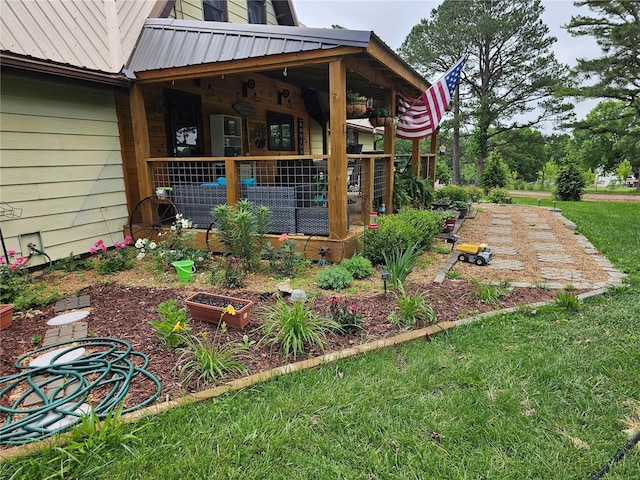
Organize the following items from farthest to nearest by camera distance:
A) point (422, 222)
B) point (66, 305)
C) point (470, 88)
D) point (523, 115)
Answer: point (470, 88)
point (523, 115)
point (422, 222)
point (66, 305)

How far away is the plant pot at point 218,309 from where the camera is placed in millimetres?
3092

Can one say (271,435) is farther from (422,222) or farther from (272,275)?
(422,222)

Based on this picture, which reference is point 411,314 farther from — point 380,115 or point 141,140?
point 141,140

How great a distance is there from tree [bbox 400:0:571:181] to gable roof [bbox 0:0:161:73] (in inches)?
760

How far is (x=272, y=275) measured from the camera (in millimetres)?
4660

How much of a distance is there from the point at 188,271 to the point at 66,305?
126 centimetres

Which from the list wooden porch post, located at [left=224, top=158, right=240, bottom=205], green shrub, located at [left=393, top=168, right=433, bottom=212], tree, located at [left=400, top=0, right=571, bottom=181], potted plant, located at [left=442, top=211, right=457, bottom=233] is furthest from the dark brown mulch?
tree, located at [left=400, top=0, right=571, bottom=181]

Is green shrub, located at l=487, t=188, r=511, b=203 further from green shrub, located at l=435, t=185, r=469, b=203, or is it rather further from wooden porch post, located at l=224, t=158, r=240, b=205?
wooden porch post, located at l=224, t=158, r=240, b=205

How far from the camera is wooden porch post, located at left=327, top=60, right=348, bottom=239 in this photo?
454cm

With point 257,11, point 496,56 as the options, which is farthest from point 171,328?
point 496,56

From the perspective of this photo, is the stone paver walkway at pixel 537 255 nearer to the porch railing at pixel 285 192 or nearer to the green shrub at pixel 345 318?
the porch railing at pixel 285 192

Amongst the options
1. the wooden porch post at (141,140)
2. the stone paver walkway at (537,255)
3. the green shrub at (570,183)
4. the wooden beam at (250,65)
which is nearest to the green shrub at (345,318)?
the stone paver walkway at (537,255)

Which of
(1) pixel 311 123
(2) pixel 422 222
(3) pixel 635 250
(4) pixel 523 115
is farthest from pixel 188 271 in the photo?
(4) pixel 523 115

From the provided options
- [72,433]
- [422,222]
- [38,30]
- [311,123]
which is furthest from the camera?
[311,123]
